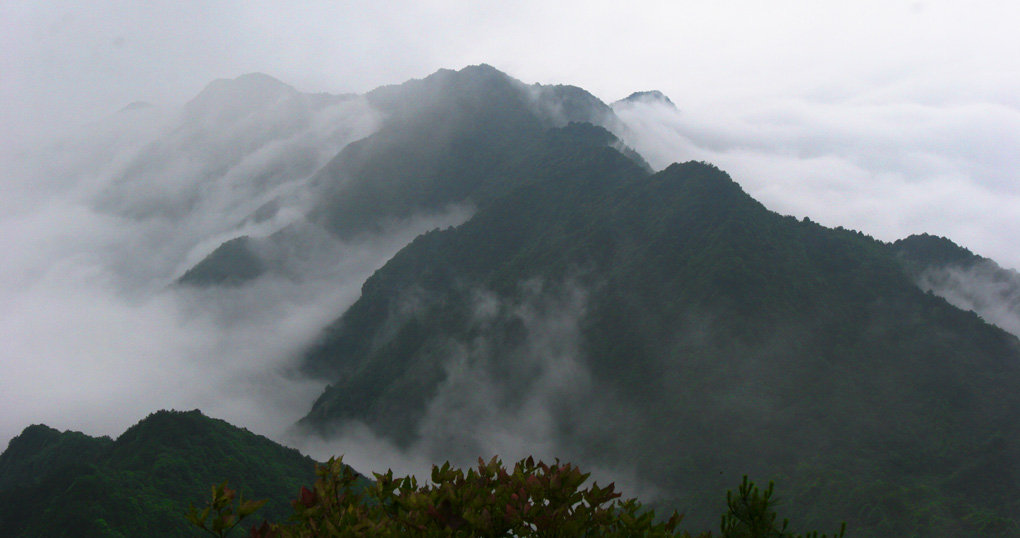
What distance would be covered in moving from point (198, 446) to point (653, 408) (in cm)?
5644

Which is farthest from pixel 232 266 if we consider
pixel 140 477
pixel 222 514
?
pixel 222 514

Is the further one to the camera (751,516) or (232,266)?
(232,266)

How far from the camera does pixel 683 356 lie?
90125 mm

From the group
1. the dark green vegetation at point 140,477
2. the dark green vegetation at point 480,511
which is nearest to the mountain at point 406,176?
the dark green vegetation at point 140,477

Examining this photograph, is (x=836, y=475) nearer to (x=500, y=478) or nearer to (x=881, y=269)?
(x=881, y=269)

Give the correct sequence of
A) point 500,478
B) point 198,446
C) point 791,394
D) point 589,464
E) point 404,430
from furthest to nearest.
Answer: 1. point 404,430
2. point 589,464
3. point 791,394
4. point 198,446
5. point 500,478

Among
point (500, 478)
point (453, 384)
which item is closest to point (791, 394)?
point (453, 384)

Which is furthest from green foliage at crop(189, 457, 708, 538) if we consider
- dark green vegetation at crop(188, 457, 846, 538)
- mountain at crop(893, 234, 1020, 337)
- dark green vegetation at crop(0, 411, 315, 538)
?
mountain at crop(893, 234, 1020, 337)

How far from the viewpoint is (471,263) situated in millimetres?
139000

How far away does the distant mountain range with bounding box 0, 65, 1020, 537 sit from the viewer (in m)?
64.2

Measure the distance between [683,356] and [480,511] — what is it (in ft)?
290

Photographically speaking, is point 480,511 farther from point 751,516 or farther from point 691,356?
point 691,356

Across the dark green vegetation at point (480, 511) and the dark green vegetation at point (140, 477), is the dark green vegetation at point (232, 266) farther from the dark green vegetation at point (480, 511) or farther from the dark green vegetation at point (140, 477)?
the dark green vegetation at point (480, 511)

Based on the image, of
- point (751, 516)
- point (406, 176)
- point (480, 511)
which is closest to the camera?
point (480, 511)
